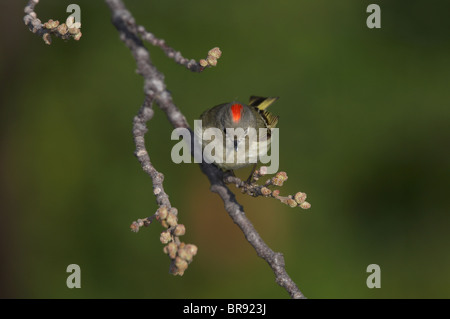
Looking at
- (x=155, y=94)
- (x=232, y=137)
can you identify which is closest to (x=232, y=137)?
(x=232, y=137)

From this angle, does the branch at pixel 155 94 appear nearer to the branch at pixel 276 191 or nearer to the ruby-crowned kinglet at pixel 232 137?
the branch at pixel 276 191

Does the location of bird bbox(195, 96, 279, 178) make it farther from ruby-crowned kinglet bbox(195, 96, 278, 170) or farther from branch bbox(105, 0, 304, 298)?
branch bbox(105, 0, 304, 298)

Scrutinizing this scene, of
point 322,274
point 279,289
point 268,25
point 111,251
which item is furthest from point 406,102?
point 111,251

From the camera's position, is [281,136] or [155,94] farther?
[281,136]

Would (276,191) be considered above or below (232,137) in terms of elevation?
below

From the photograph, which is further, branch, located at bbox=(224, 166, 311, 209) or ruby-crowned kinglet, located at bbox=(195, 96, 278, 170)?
ruby-crowned kinglet, located at bbox=(195, 96, 278, 170)

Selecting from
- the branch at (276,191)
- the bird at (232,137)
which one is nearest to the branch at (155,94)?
the branch at (276,191)

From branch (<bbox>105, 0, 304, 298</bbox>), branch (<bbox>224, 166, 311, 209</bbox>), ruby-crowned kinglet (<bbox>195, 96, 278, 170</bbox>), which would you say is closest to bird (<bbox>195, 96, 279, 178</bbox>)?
ruby-crowned kinglet (<bbox>195, 96, 278, 170</bbox>)

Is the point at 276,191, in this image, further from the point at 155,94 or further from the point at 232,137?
the point at 232,137

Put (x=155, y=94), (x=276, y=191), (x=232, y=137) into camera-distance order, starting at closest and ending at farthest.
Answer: (x=155, y=94)
(x=276, y=191)
(x=232, y=137)

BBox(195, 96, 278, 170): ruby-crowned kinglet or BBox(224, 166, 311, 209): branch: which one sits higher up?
BBox(195, 96, 278, 170): ruby-crowned kinglet
